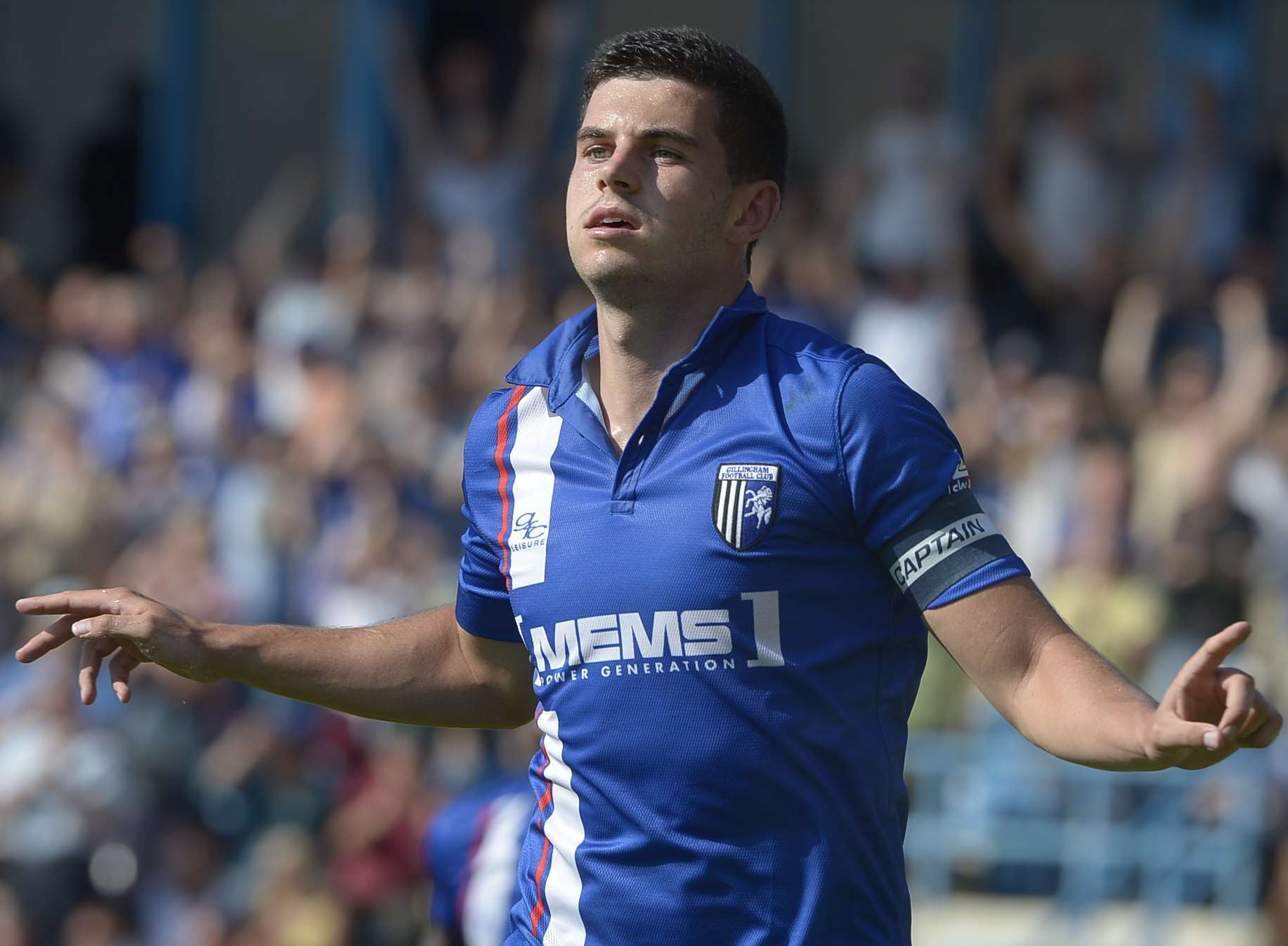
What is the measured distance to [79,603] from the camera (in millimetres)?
3215

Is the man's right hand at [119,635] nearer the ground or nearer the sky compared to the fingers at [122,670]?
nearer the sky

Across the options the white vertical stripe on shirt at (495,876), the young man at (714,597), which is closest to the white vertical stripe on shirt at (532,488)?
the young man at (714,597)

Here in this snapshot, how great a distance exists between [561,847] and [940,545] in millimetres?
840

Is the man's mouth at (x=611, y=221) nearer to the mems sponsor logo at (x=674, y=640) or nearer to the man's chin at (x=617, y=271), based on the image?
the man's chin at (x=617, y=271)

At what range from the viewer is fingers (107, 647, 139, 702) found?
3.15 m

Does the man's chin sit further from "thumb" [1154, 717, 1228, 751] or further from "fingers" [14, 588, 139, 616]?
"thumb" [1154, 717, 1228, 751]

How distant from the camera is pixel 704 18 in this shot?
13.8 metres

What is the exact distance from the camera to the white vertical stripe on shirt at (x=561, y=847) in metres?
3.08

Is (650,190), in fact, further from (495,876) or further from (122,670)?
(495,876)

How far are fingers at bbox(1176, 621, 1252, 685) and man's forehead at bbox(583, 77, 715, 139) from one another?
4.06 ft

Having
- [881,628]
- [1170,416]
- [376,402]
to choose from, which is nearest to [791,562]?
[881,628]

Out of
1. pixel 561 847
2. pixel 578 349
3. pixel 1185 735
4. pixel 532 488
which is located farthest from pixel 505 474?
pixel 1185 735

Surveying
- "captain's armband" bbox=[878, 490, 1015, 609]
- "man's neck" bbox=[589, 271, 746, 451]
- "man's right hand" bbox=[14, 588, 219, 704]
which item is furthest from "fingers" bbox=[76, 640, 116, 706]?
"captain's armband" bbox=[878, 490, 1015, 609]

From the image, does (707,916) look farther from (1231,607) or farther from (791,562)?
(1231,607)
